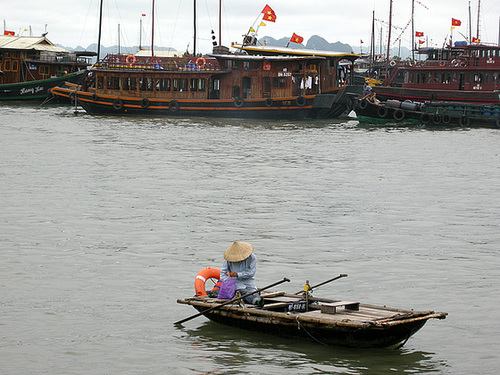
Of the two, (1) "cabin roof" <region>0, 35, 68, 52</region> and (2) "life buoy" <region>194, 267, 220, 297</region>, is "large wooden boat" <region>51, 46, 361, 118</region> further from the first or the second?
(2) "life buoy" <region>194, 267, 220, 297</region>

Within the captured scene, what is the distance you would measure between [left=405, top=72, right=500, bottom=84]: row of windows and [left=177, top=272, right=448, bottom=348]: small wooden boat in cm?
3774

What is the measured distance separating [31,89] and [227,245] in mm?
47821

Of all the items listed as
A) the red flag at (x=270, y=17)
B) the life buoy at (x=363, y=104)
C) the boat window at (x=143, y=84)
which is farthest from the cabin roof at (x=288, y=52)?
the boat window at (x=143, y=84)

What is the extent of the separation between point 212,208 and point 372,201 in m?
4.45

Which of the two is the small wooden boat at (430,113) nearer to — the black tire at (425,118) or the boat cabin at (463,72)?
the black tire at (425,118)

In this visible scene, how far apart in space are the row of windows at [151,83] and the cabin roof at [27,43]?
1822cm

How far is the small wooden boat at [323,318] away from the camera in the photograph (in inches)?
351


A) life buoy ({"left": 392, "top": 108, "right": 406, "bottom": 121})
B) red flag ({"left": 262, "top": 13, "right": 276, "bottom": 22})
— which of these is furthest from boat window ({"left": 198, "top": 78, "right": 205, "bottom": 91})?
life buoy ({"left": 392, "top": 108, "right": 406, "bottom": 121})

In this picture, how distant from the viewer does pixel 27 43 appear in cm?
6341

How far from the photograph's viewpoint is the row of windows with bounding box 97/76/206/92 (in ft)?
149

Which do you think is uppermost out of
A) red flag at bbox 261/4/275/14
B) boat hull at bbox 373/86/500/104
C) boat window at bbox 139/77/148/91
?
red flag at bbox 261/4/275/14

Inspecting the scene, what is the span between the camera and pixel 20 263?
1337 cm

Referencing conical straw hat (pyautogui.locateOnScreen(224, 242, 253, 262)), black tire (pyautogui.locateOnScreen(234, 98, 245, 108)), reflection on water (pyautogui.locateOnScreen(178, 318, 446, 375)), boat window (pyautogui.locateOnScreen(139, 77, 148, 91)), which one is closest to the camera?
reflection on water (pyautogui.locateOnScreen(178, 318, 446, 375))

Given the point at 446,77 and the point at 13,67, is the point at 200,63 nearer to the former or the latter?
the point at 446,77
